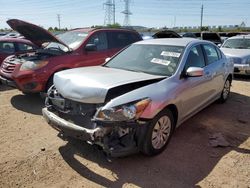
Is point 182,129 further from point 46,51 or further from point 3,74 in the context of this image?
point 3,74

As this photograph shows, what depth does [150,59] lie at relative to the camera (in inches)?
181

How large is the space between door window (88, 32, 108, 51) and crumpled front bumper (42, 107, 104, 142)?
3.69 metres

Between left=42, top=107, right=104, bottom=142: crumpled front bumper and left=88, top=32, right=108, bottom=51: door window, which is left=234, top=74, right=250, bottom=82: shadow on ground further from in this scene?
left=42, top=107, right=104, bottom=142: crumpled front bumper

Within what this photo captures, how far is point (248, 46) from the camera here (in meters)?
11.0

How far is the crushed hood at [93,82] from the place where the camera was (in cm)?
343

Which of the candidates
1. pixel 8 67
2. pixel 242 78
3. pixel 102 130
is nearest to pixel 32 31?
pixel 8 67

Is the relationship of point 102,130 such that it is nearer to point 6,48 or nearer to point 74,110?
point 74,110

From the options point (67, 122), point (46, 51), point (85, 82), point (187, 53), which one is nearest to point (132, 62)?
point (187, 53)

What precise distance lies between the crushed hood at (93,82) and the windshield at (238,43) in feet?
27.5

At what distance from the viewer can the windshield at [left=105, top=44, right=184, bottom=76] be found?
4328 mm

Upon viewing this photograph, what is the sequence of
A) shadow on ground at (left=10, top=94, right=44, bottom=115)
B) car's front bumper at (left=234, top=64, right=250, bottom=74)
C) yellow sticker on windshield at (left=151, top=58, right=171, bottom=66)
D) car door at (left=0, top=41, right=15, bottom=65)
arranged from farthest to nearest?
car's front bumper at (left=234, top=64, right=250, bottom=74) → car door at (left=0, top=41, right=15, bottom=65) → shadow on ground at (left=10, top=94, right=44, bottom=115) → yellow sticker on windshield at (left=151, top=58, right=171, bottom=66)

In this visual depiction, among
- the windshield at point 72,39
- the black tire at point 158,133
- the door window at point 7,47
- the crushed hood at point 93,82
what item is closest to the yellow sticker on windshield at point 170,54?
Result: the crushed hood at point 93,82

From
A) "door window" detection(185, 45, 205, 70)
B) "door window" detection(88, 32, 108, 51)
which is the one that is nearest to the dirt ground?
"door window" detection(185, 45, 205, 70)

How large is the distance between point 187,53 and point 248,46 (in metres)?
7.68
